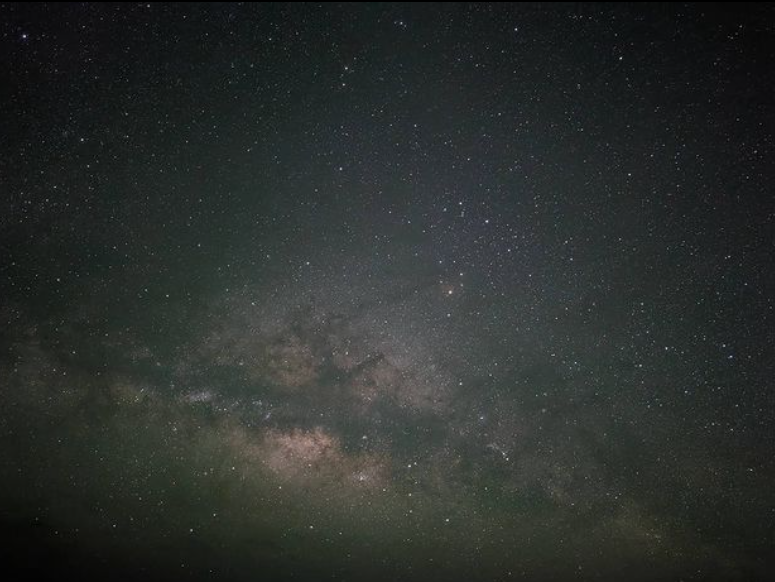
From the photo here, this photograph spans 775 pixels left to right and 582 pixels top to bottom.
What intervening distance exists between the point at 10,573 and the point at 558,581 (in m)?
21.8

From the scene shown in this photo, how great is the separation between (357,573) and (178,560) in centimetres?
536

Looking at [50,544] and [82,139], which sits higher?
[82,139]

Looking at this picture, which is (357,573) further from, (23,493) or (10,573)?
(10,573)

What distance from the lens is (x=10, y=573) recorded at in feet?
58.5

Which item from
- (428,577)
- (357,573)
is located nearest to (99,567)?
(357,573)

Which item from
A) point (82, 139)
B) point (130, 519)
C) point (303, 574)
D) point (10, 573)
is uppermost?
point (82, 139)

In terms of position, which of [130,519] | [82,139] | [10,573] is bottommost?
[10,573]

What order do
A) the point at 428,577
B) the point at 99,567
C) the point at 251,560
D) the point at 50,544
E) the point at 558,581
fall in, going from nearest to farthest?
the point at 558,581
the point at 428,577
the point at 251,560
the point at 50,544
the point at 99,567

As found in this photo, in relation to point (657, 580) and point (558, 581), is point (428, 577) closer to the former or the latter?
point (558, 581)

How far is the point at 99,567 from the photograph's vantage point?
1753 cm

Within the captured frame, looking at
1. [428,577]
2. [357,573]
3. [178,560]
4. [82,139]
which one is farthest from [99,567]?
[82,139]

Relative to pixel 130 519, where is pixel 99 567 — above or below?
below

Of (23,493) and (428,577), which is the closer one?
(23,493)

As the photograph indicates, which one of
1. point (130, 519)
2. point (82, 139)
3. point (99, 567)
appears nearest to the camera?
point (82, 139)
